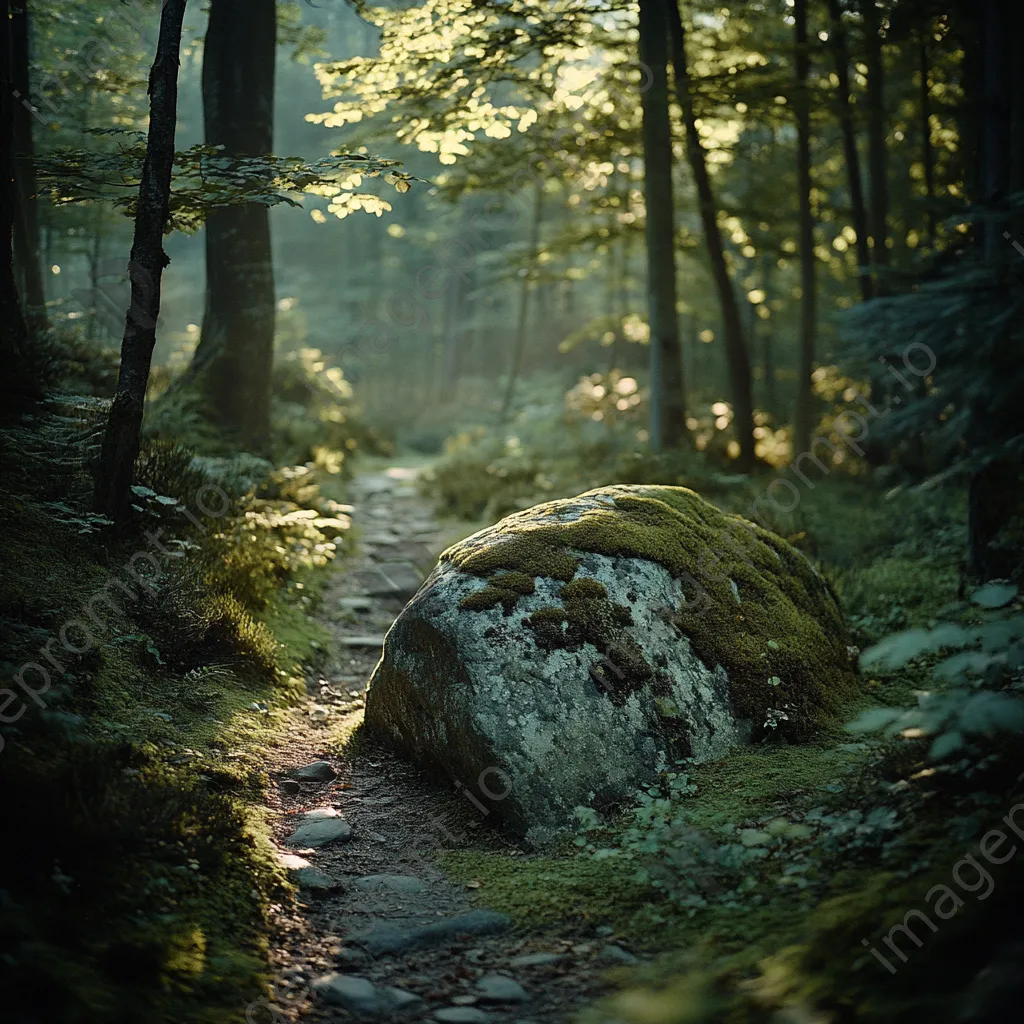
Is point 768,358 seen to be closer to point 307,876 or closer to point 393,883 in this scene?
point 393,883

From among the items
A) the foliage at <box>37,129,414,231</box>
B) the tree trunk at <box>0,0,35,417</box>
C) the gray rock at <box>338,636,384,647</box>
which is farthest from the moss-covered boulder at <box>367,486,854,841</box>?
the tree trunk at <box>0,0,35,417</box>

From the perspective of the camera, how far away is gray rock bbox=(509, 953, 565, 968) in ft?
10.3

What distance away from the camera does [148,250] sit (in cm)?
547

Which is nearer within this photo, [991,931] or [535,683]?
[991,931]

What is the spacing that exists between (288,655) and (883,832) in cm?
457

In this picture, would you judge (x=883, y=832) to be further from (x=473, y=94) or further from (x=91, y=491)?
(x=473, y=94)

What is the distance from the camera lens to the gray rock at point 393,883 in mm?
3766

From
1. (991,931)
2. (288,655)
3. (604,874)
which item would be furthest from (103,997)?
(288,655)

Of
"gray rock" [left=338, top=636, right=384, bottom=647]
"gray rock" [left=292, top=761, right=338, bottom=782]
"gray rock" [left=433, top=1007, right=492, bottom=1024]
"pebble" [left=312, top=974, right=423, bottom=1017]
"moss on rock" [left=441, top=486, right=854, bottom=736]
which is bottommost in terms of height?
"gray rock" [left=433, top=1007, right=492, bottom=1024]

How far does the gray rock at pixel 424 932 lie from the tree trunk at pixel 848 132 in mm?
11145

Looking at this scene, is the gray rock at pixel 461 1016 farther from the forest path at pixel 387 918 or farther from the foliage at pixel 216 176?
the foliage at pixel 216 176

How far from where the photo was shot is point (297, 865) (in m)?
3.85

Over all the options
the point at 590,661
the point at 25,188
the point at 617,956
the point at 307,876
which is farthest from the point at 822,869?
the point at 25,188

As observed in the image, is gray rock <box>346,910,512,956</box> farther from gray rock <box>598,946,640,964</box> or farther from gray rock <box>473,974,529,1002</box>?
gray rock <box>598,946,640,964</box>
